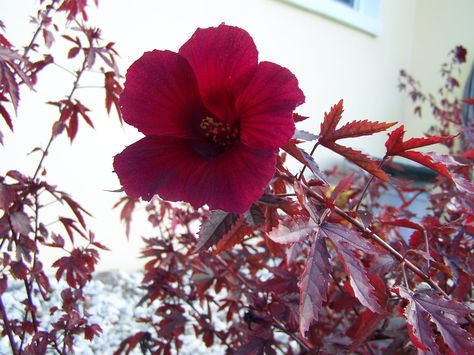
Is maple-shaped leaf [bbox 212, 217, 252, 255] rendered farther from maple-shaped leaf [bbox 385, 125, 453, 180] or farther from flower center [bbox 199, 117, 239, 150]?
maple-shaped leaf [bbox 385, 125, 453, 180]

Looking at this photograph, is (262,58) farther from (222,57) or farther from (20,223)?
(222,57)

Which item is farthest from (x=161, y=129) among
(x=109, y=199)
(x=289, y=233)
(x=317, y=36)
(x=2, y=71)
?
(x=317, y=36)

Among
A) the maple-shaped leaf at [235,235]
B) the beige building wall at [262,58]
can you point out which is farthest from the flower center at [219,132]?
the beige building wall at [262,58]

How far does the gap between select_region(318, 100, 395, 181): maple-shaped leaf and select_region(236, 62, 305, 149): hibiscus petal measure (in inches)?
4.0

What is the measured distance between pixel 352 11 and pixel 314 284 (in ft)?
11.2

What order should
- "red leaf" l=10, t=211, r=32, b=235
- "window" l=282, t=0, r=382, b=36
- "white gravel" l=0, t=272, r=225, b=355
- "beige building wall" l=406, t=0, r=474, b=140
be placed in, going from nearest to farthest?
"red leaf" l=10, t=211, r=32, b=235, "white gravel" l=0, t=272, r=225, b=355, "window" l=282, t=0, r=382, b=36, "beige building wall" l=406, t=0, r=474, b=140

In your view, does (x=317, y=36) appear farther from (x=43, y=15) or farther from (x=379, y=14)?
(x=43, y=15)

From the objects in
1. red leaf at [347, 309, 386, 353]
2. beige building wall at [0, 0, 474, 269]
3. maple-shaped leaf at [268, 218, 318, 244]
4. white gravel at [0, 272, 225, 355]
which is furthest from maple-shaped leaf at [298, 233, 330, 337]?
white gravel at [0, 272, 225, 355]

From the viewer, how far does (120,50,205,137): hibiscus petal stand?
490 millimetres

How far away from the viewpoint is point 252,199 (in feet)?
1.47

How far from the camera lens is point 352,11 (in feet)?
11.4

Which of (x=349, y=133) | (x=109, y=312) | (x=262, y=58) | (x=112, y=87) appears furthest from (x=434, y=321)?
(x=262, y=58)

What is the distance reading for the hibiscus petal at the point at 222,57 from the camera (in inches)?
18.8

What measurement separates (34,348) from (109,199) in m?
1.52
